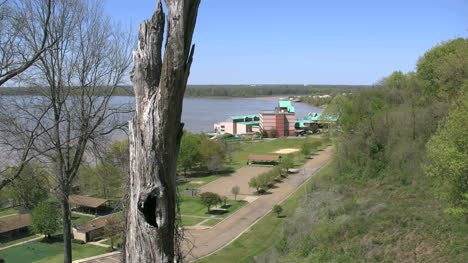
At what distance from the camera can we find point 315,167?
45.4m

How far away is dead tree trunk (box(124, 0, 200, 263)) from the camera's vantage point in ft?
10.9

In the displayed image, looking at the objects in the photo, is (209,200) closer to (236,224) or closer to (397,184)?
(236,224)

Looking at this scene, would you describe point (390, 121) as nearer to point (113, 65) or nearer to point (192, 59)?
point (113, 65)

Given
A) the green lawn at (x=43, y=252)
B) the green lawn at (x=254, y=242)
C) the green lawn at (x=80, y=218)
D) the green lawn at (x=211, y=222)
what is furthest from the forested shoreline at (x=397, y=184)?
the green lawn at (x=80, y=218)

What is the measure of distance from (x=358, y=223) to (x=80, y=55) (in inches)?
562

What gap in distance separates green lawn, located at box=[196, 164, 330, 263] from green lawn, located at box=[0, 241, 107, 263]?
24.5 feet

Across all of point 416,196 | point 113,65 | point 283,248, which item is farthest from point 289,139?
point 113,65

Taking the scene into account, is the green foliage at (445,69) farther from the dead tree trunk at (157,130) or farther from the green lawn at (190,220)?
the dead tree trunk at (157,130)

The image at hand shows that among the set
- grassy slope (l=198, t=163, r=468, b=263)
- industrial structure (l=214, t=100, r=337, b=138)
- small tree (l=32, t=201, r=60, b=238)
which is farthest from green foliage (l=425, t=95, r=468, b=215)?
industrial structure (l=214, t=100, r=337, b=138)

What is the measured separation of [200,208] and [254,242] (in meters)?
9.87

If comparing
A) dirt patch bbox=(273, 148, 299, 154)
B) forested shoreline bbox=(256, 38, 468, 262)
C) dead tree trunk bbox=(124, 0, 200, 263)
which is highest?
dead tree trunk bbox=(124, 0, 200, 263)

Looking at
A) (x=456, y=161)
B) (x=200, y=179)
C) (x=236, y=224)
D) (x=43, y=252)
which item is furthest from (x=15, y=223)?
(x=456, y=161)

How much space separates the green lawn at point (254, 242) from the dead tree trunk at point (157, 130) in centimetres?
1585

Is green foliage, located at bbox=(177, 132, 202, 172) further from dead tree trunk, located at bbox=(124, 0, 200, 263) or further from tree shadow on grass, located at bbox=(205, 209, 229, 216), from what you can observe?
dead tree trunk, located at bbox=(124, 0, 200, 263)
